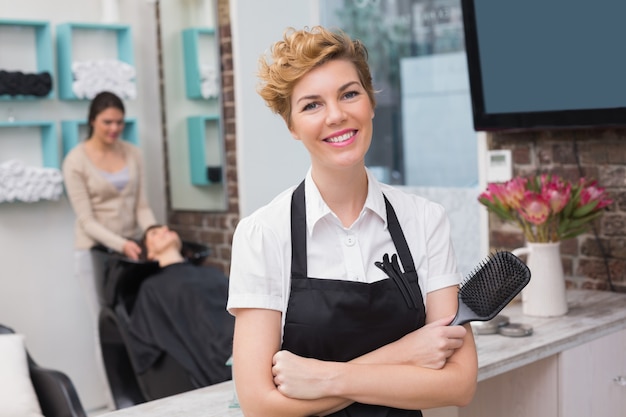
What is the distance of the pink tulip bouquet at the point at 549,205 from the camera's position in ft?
9.39

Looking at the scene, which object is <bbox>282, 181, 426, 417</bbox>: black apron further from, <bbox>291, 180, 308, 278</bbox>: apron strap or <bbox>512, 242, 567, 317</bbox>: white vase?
<bbox>512, 242, 567, 317</bbox>: white vase

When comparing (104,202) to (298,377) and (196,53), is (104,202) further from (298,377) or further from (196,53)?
(298,377)

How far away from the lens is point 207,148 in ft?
17.0

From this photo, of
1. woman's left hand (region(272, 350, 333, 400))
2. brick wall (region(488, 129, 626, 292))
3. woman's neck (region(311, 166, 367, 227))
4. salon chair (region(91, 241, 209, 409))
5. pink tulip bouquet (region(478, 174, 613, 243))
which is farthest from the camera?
salon chair (region(91, 241, 209, 409))

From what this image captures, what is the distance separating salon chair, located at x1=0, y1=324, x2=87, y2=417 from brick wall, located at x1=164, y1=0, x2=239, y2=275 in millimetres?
2011

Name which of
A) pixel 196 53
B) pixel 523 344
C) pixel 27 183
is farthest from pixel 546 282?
pixel 27 183

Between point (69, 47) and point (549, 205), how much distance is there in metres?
3.05

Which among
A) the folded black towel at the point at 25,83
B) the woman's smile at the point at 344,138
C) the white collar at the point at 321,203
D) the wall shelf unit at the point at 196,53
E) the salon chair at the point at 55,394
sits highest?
the wall shelf unit at the point at 196,53

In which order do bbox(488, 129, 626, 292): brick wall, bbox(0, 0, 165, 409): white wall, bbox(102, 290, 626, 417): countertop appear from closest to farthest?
bbox(102, 290, 626, 417): countertop
bbox(488, 129, 626, 292): brick wall
bbox(0, 0, 165, 409): white wall

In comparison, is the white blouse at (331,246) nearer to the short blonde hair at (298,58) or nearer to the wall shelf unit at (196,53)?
the short blonde hair at (298,58)

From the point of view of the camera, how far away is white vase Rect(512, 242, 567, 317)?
2.91 metres

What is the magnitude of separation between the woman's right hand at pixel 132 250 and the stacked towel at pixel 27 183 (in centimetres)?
53

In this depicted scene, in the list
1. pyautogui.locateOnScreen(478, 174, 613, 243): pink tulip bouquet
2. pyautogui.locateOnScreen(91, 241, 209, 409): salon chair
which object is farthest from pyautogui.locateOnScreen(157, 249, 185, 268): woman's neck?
pyautogui.locateOnScreen(478, 174, 613, 243): pink tulip bouquet

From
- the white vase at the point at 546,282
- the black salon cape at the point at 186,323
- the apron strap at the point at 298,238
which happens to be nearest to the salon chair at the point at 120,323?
the black salon cape at the point at 186,323
